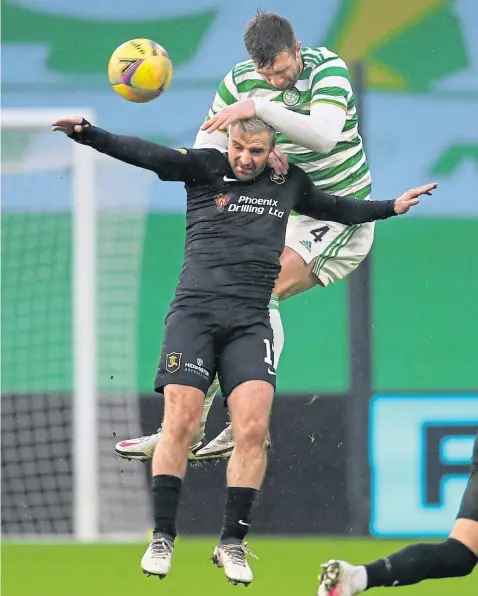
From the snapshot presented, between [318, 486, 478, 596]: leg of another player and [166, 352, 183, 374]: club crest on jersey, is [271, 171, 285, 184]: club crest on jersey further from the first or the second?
[318, 486, 478, 596]: leg of another player

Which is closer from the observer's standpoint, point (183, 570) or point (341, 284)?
point (183, 570)

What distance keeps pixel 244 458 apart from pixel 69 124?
5.48ft

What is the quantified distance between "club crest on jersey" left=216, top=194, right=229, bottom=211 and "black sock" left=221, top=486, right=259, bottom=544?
128 cm

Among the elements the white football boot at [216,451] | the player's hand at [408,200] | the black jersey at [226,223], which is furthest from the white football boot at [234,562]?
the player's hand at [408,200]

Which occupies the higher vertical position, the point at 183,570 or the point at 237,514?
the point at 237,514

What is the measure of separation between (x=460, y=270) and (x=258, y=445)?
10.2 metres

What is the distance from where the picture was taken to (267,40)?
7016mm

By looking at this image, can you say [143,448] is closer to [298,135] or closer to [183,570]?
[298,135]

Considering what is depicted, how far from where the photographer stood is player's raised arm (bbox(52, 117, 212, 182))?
6.67 metres

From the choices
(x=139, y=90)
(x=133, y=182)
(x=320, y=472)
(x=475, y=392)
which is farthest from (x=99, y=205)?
(x=139, y=90)

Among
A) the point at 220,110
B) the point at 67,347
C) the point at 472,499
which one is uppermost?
the point at 220,110

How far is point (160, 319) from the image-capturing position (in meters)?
16.1

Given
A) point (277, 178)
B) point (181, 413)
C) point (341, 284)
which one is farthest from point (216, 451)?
point (341, 284)

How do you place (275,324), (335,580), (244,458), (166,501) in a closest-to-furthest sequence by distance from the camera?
(335,580)
(166,501)
(244,458)
(275,324)
